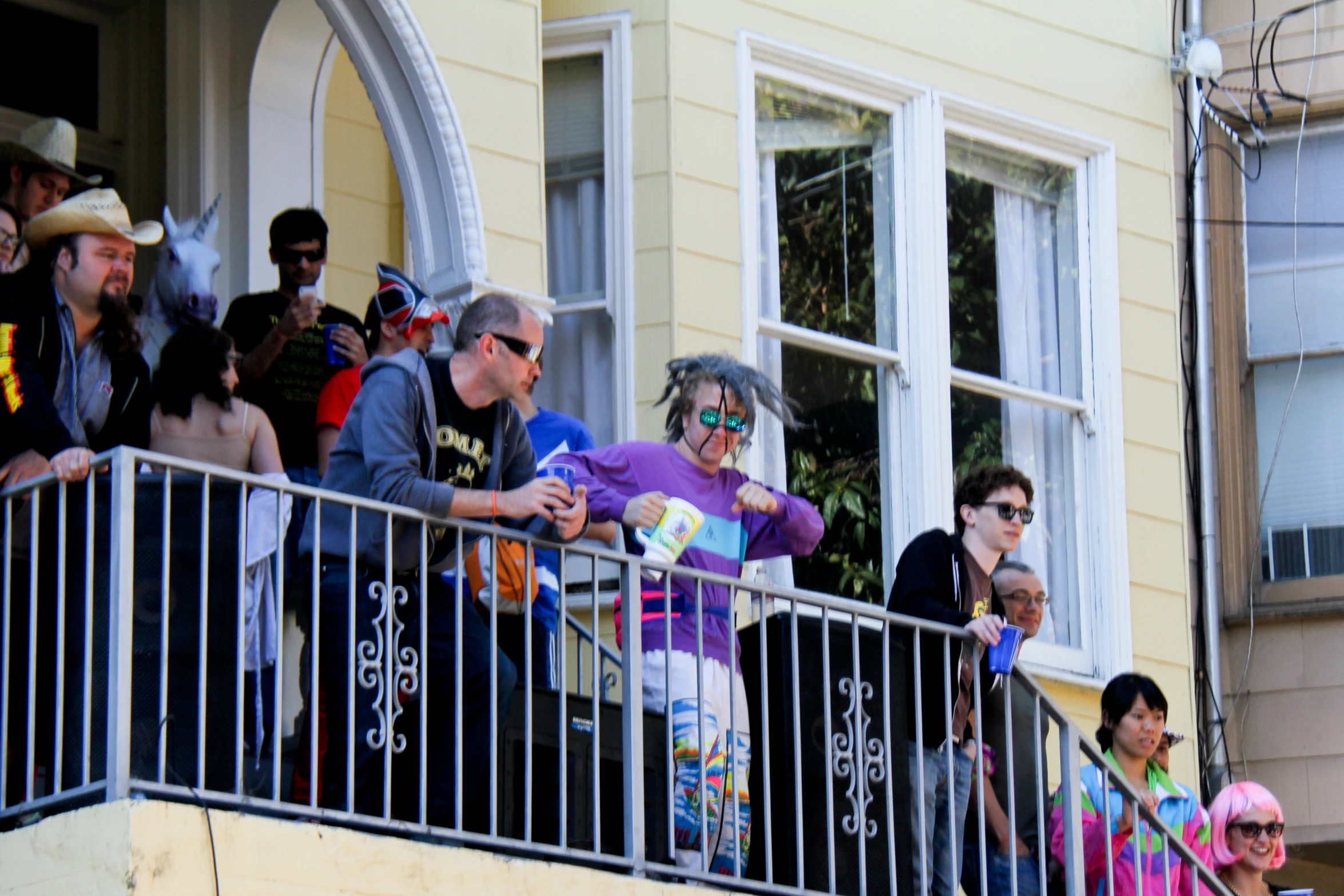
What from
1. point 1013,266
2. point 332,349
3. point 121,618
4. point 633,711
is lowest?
point 633,711

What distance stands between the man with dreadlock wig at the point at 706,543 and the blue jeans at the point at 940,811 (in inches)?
24.0

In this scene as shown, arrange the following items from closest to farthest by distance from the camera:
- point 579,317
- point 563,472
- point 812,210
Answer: point 563,472 → point 579,317 → point 812,210

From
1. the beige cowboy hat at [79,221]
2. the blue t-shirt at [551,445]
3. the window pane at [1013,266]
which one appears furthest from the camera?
the window pane at [1013,266]

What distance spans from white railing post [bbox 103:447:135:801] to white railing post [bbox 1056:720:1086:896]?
10.9 feet

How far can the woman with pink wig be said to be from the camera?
8.62 m

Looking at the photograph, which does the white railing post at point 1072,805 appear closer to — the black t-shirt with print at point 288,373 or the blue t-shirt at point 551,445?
the blue t-shirt at point 551,445

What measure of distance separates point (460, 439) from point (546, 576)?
1.05 metres

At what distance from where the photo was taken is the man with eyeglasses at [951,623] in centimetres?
739

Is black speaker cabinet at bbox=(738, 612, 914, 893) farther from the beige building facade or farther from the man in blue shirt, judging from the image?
the beige building facade

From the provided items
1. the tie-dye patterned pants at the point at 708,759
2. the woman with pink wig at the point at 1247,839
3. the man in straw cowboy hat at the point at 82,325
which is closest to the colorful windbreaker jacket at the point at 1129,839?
the woman with pink wig at the point at 1247,839

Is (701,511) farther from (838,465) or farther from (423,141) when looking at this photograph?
(838,465)

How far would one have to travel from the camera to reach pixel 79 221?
6.71 meters

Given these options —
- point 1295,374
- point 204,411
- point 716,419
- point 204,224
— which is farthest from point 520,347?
point 1295,374

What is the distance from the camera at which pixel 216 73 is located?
9.58m
